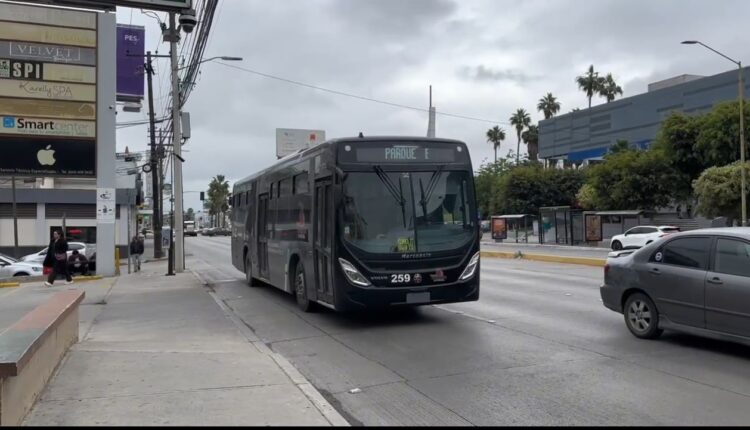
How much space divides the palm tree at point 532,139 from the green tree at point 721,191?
58.1 metres

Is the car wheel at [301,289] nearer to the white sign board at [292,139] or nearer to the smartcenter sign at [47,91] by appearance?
the smartcenter sign at [47,91]

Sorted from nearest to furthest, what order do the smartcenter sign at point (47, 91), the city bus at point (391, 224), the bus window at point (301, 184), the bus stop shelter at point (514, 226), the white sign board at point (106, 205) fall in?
the city bus at point (391, 224) < the bus window at point (301, 184) < the smartcenter sign at point (47, 91) < the white sign board at point (106, 205) < the bus stop shelter at point (514, 226)

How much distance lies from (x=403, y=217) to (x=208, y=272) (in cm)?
1653

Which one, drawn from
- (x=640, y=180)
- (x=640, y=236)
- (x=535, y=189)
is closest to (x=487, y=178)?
(x=535, y=189)

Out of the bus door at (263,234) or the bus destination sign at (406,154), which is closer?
the bus destination sign at (406,154)

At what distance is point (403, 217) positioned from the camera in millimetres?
10031

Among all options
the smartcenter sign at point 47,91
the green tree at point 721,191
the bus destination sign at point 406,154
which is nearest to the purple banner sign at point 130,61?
the smartcenter sign at point 47,91

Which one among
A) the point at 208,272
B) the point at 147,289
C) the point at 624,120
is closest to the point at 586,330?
the point at 147,289

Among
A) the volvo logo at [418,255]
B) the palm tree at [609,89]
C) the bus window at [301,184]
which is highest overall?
the palm tree at [609,89]

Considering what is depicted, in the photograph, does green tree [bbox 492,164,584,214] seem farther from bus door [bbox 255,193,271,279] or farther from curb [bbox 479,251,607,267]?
bus door [bbox 255,193,271,279]

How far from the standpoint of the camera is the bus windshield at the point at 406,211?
988cm

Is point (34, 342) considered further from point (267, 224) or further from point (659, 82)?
point (659, 82)

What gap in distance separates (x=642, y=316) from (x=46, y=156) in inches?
756

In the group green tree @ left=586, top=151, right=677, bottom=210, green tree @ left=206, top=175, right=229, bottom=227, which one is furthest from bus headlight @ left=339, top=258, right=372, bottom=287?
green tree @ left=206, top=175, right=229, bottom=227
